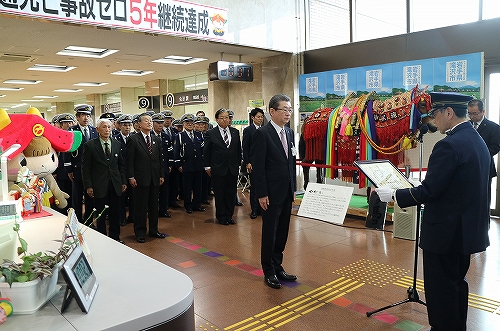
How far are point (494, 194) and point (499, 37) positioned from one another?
7.79 ft

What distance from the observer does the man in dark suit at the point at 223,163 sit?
6309 millimetres

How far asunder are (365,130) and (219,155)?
213cm

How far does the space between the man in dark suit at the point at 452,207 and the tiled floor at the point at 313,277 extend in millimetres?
511

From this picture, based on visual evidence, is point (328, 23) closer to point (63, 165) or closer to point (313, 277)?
point (63, 165)

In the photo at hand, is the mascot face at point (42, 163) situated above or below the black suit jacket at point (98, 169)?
above

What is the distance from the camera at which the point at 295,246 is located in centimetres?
504

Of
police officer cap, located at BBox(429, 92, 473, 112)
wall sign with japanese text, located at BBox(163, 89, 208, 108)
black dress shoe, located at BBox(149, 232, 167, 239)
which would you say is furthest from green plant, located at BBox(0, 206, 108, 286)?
wall sign with japanese text, located at BBox(163, 89, 208, 108)

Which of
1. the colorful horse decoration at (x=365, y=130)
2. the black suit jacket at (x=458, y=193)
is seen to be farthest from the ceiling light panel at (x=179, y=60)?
the black suit jacket at (x=458, y=193)

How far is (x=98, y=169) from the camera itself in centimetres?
497

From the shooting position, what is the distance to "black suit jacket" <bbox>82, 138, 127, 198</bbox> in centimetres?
491

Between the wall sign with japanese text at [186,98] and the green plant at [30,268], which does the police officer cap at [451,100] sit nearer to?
the green plant at [30,268]

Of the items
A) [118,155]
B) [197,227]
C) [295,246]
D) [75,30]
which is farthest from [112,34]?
[295,246]

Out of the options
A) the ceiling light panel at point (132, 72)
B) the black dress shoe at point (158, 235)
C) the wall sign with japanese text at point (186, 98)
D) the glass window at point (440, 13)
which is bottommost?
the black dress shoe at point (158, 235)

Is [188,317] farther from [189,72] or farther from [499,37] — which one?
[189,72]
